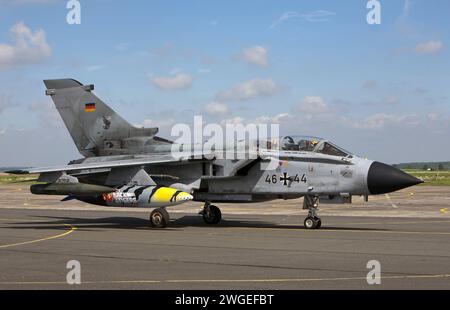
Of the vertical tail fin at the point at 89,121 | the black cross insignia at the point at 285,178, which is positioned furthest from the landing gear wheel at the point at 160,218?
the black cross insignia at the point at 285,178

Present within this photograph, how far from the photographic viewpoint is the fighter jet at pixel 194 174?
678 inches

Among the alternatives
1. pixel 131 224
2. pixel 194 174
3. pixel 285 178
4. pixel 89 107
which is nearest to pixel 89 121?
pixel 89 107

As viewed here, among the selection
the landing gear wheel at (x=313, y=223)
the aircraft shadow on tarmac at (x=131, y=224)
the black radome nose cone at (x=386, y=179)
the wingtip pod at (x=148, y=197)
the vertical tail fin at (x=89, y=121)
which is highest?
the vertical tail fin at (x=89, y=121)

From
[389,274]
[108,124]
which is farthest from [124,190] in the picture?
[389,274]

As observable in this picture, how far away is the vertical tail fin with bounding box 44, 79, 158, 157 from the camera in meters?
22.0

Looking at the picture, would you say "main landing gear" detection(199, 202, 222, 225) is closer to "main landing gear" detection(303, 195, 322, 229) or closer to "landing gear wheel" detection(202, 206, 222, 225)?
"landing gear wheel" detection(202, 206, 222, 225)

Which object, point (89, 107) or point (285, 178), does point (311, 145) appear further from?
point (89, 107)

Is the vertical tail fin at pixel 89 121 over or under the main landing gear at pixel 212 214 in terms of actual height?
over

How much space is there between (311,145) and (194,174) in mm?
4012

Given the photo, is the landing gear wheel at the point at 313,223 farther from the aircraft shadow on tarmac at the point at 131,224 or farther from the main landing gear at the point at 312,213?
the aircraft shadow on tarmac at the point at 131,224

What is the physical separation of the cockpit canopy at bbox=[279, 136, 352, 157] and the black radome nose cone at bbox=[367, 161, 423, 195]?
111 cm

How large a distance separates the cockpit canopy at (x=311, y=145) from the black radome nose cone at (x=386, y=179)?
1.11 m

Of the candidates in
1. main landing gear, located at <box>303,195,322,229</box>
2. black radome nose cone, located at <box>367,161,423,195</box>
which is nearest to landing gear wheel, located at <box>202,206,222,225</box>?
main landing gear, located at <box>303,195,322,229</box>

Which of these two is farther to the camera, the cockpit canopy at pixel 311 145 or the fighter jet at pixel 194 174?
the cockpit canopy at pixel 311 145
